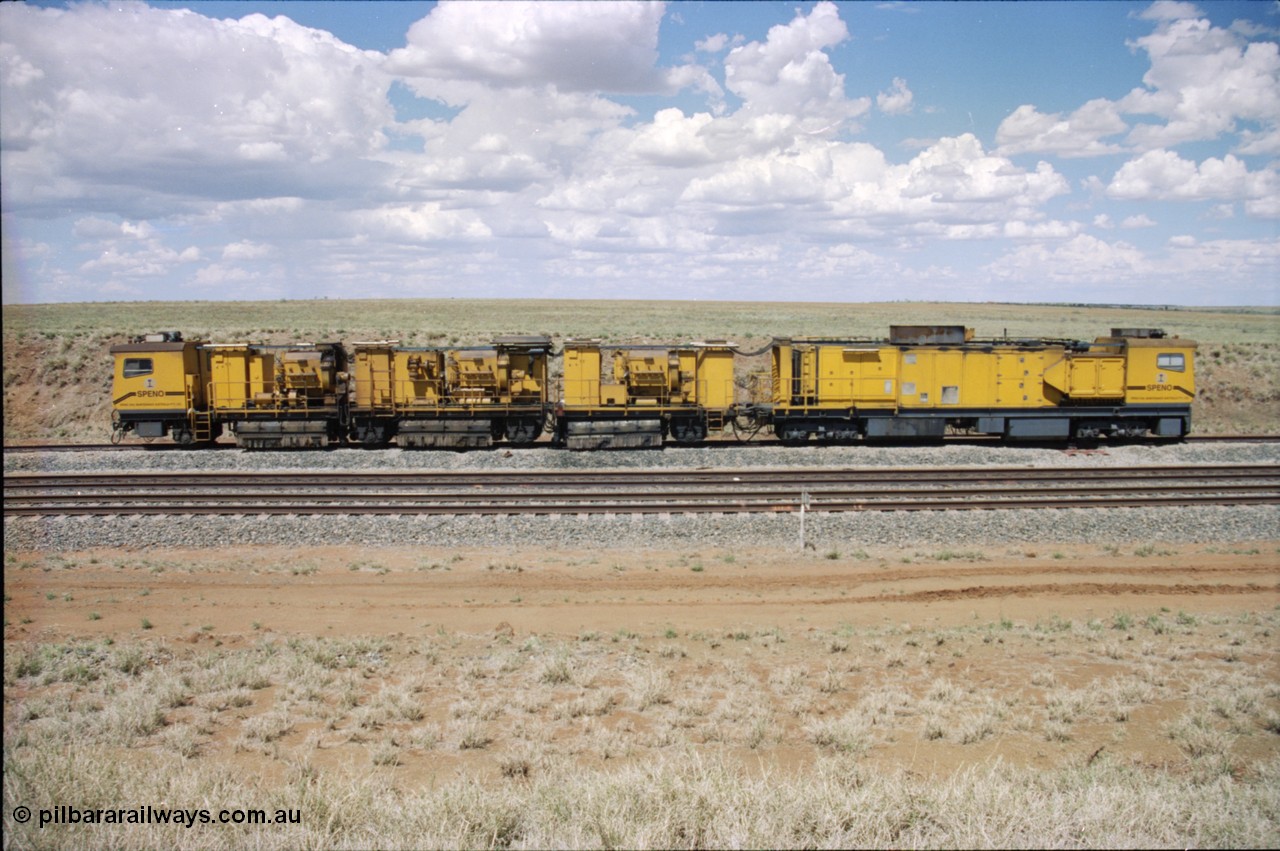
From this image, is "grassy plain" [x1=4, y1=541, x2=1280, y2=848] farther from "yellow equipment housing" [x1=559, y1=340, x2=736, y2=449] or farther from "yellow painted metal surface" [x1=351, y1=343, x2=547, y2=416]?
"yellow painted metal surface" [x1=351, y1=343, x2=547, y2=416]

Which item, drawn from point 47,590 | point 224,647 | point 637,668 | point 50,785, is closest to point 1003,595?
point 637,668

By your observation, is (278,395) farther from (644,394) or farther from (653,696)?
(653,696)

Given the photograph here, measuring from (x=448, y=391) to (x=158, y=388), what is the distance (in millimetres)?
9336

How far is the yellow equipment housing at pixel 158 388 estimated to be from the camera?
28703mm

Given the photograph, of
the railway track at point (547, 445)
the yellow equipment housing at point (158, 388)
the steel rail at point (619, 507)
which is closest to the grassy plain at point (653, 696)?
the steel rail at point (619, 507)

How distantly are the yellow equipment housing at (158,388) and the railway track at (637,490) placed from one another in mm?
5443

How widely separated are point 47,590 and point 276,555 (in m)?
3.90

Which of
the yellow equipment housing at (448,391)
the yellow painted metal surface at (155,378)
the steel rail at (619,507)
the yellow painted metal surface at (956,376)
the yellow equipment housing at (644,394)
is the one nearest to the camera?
the steel rail at (619,507)

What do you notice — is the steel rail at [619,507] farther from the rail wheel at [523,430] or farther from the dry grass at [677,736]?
the rail wheel at [523,430]

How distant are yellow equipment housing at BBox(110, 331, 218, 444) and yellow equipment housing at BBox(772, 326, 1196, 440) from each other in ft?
60.9

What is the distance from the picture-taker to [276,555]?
18.1 meters

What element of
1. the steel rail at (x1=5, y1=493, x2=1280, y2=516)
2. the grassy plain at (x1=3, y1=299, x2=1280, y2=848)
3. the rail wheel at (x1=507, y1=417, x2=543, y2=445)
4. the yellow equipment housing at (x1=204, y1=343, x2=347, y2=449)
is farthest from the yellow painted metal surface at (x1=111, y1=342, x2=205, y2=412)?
the grassy plain at (x1=3, y1=299, x2=1280, y2=848)

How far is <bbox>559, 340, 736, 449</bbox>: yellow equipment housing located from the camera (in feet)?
91.6

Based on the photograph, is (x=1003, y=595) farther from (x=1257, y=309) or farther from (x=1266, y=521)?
(x=1257, y=309)
